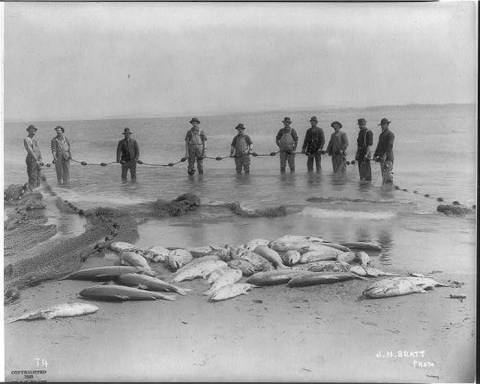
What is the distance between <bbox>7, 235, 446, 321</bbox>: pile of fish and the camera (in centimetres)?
676

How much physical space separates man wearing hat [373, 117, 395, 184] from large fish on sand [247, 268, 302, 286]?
5.67 feet

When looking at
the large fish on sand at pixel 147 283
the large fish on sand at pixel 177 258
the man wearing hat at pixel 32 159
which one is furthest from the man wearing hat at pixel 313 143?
the man wearing hat at pixel 32 159

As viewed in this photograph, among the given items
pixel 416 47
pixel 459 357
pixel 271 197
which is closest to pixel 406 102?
pixel 416 47

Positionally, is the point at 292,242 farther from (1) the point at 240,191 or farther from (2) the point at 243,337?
(2) the point at 243,337

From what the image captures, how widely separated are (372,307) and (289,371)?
1.21m

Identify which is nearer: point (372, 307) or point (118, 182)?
point (372, 307)

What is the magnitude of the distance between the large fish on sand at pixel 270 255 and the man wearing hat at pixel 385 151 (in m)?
1.69

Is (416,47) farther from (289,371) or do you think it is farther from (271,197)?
(289,371)

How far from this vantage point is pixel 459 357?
691 cm

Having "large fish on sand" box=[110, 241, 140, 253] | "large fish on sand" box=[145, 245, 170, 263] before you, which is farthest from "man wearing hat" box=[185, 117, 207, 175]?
"large fish on sand" box=[110, 241, 140, 253]

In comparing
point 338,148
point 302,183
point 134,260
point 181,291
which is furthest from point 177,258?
point 338,148

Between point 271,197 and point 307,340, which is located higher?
point 271,197

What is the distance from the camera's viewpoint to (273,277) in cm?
680

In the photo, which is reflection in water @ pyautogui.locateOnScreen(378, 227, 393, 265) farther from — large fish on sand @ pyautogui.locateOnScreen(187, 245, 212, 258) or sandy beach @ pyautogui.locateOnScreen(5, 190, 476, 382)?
large fish on sand @ pyautogui.locateOnScreen(187, 245, 212, 258)
